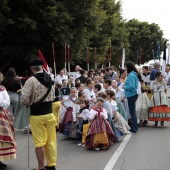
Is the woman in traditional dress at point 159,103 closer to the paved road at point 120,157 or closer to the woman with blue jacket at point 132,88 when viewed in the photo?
the woman with blue jacket at point 132,88

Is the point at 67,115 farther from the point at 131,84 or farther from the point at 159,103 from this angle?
the point at 159,103

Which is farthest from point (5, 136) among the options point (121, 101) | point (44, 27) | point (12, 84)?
point (44, 27)

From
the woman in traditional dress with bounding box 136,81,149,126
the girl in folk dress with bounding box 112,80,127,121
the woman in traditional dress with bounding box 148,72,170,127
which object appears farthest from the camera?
the woman in traditional dress with bounding box 136,81,149,126

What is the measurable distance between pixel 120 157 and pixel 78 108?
→ 2.25 m

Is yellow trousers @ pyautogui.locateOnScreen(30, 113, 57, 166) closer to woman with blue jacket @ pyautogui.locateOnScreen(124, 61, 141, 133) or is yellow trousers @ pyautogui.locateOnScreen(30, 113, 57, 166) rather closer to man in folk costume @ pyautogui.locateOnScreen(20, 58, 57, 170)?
man in folk costume @ pyautogui.locateOnScreen(20, 58, 57, 170)

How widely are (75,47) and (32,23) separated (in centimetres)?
500

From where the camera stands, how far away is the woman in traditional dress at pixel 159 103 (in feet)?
38.5

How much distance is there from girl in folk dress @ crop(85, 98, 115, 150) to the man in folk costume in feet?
6.63

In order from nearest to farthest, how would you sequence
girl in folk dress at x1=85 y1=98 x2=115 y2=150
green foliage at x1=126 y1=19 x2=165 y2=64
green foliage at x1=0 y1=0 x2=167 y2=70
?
girl in folk dress at x1=85 y1=98 x2=115 y2=150, green foliage at x1=0 y1=0 x2=167 y2=70, green foliage at x1=126 y1=19 x2=165 y2=64

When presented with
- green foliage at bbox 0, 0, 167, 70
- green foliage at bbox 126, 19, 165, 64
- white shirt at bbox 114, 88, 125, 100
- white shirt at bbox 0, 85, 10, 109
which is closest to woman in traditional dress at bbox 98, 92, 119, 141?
white shirt at bbox 114, 88, 125, 100

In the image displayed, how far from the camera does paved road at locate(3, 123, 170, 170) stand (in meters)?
7.09

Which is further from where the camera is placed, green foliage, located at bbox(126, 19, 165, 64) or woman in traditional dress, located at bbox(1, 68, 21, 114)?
green foliage, located at bbox(126, 19, 165, 64)

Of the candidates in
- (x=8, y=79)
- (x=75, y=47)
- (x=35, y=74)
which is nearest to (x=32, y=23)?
(x=75, y=47)

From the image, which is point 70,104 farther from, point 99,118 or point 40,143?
point 40,143
